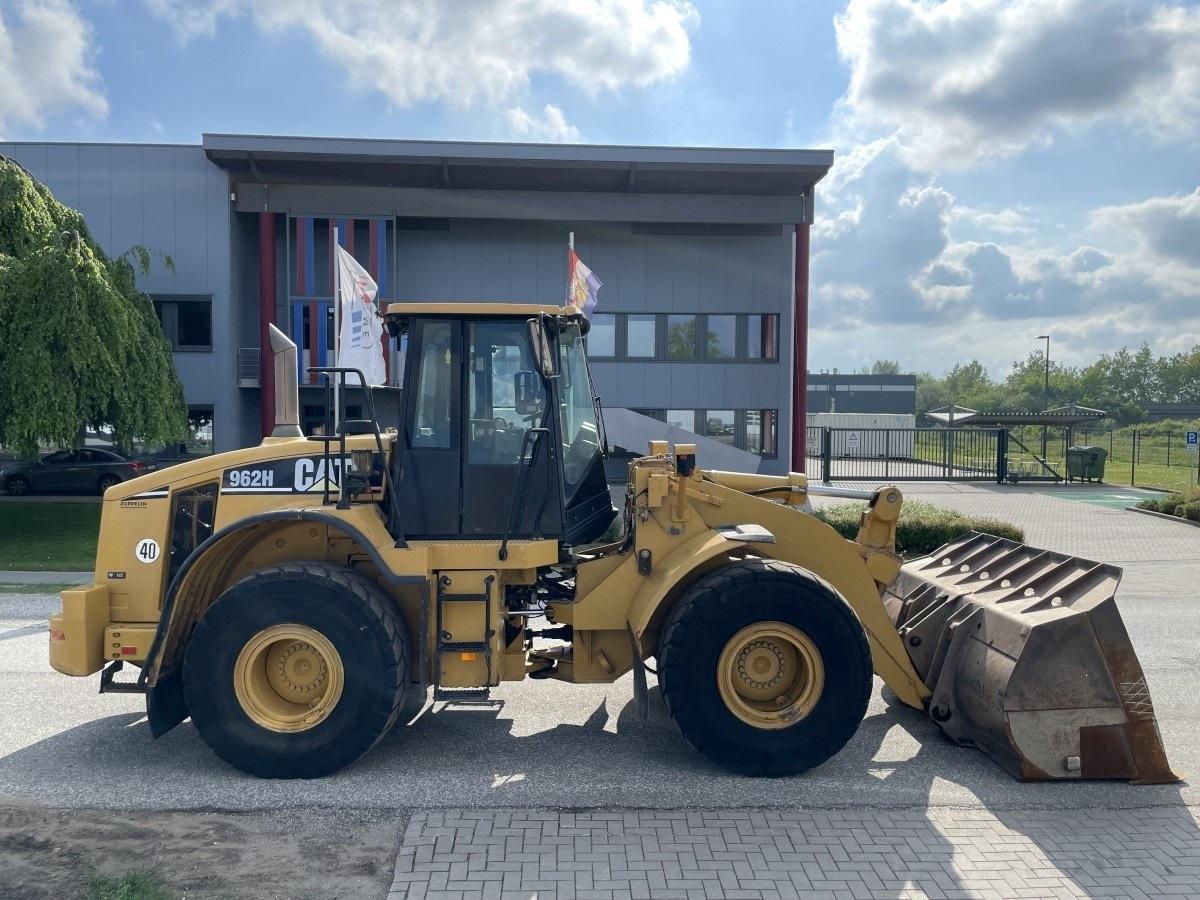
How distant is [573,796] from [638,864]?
2.63ft

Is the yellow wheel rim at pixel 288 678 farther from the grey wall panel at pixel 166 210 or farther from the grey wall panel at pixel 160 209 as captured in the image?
the grey wall panel at pixel 160 209

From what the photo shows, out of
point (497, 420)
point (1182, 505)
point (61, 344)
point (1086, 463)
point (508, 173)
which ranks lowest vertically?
point (1182, 505)

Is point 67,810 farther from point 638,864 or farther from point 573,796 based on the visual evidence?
point 638,864

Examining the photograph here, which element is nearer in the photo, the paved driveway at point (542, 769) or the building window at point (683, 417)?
the paved driveway at point (542, 769)

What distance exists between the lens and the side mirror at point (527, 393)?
536cm

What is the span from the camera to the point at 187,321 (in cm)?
2395

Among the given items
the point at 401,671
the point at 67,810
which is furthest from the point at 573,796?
the point at 67,810

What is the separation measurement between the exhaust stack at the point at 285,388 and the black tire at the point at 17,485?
21.9 metres

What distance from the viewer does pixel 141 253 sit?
19.1 metres

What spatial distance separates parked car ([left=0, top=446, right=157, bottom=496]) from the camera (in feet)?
77.4

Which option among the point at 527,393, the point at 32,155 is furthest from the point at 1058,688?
the point at 32,155

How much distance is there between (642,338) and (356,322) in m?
13.6

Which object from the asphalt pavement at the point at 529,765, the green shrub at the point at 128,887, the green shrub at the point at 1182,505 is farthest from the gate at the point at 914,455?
the green shrub at the point at 128,887

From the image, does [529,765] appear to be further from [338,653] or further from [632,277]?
[632,277]
